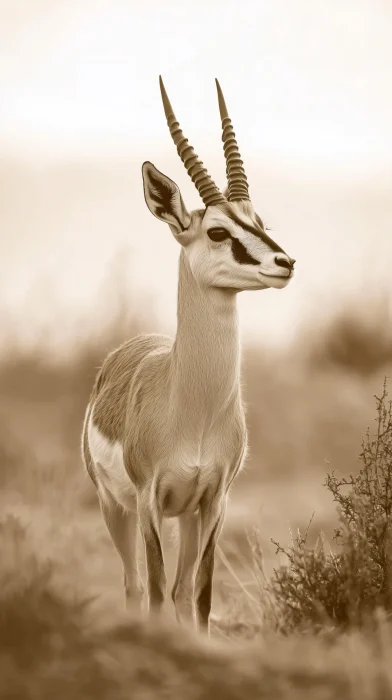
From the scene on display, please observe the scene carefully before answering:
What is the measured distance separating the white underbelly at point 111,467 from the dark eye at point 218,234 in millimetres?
1685

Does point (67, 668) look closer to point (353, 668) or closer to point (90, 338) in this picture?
point (353, 668)

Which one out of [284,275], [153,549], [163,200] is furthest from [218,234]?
[153,549]

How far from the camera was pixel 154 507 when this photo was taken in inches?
276

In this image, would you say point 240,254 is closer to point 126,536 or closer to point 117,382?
point 117,382

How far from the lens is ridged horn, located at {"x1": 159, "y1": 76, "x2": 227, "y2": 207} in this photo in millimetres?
7113

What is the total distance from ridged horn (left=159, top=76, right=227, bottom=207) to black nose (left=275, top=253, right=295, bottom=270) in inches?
29.6

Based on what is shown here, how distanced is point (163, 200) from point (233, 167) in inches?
24.6

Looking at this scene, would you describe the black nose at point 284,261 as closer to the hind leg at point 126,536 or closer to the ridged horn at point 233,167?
the ridged horn at point 233,167

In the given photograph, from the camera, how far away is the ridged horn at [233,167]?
7.28 metres

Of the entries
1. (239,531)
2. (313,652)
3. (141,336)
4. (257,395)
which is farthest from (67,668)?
(257,395)

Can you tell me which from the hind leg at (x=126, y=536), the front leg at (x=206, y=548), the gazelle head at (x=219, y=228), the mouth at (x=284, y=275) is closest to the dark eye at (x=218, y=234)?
the gazelle head at (x=219, y=228)

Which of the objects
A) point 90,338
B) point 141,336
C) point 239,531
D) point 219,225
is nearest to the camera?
point 219,225

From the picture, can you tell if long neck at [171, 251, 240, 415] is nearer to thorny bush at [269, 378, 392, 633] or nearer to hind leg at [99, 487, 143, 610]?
thorny bush at [269, 378, 392, 633]

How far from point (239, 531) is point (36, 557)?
342 inches
